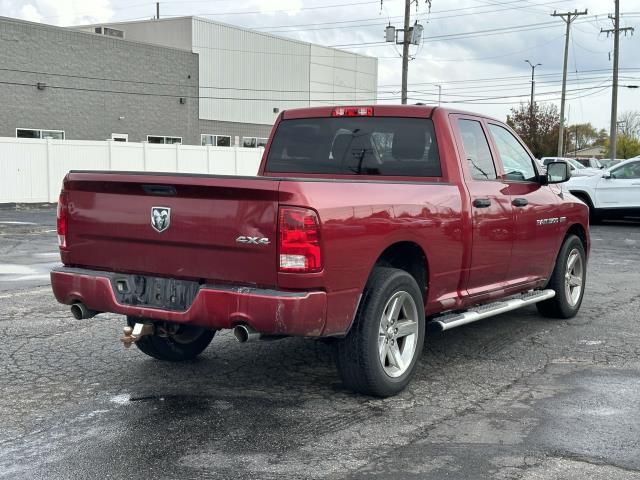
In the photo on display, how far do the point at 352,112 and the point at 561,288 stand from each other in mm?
2858

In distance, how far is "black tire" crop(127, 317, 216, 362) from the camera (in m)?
6.07

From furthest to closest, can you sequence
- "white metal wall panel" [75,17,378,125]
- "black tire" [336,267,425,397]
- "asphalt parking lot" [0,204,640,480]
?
"white metal wall panel" [75,17,378,125] → "black tire" [336,267,425,397] → "asphalt parking lot" [0,204,640,480]

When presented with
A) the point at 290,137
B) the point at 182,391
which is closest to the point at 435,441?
the point at 182,391

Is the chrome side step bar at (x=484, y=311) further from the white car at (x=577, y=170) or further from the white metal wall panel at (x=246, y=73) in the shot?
the white metal wall panel at (x=246, y=73)

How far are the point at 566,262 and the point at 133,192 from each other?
4.59 metres

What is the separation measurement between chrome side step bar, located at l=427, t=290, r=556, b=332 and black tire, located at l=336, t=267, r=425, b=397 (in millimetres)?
645

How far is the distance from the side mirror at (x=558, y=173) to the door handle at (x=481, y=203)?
1319 millimetres

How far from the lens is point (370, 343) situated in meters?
5.08

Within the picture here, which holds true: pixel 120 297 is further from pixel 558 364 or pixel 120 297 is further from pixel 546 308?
pixel 546 308

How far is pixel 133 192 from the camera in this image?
5.05 meters

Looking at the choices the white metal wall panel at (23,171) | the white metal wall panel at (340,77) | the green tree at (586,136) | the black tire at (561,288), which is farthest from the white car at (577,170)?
the green tree at (586,136)

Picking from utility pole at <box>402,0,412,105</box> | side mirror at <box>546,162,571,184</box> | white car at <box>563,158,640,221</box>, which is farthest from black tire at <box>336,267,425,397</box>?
utility pole at <box>402,0,412,105</box>

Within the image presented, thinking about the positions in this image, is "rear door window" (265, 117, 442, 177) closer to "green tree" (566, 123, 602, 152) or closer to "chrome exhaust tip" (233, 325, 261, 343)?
"chrome exhaust tip" (233, 325, 261, 343)

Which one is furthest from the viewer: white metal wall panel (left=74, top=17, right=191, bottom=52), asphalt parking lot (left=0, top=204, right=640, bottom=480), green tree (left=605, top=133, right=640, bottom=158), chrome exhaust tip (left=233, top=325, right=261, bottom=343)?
green tree (left=605, top=133, right=640, bottom=158)
